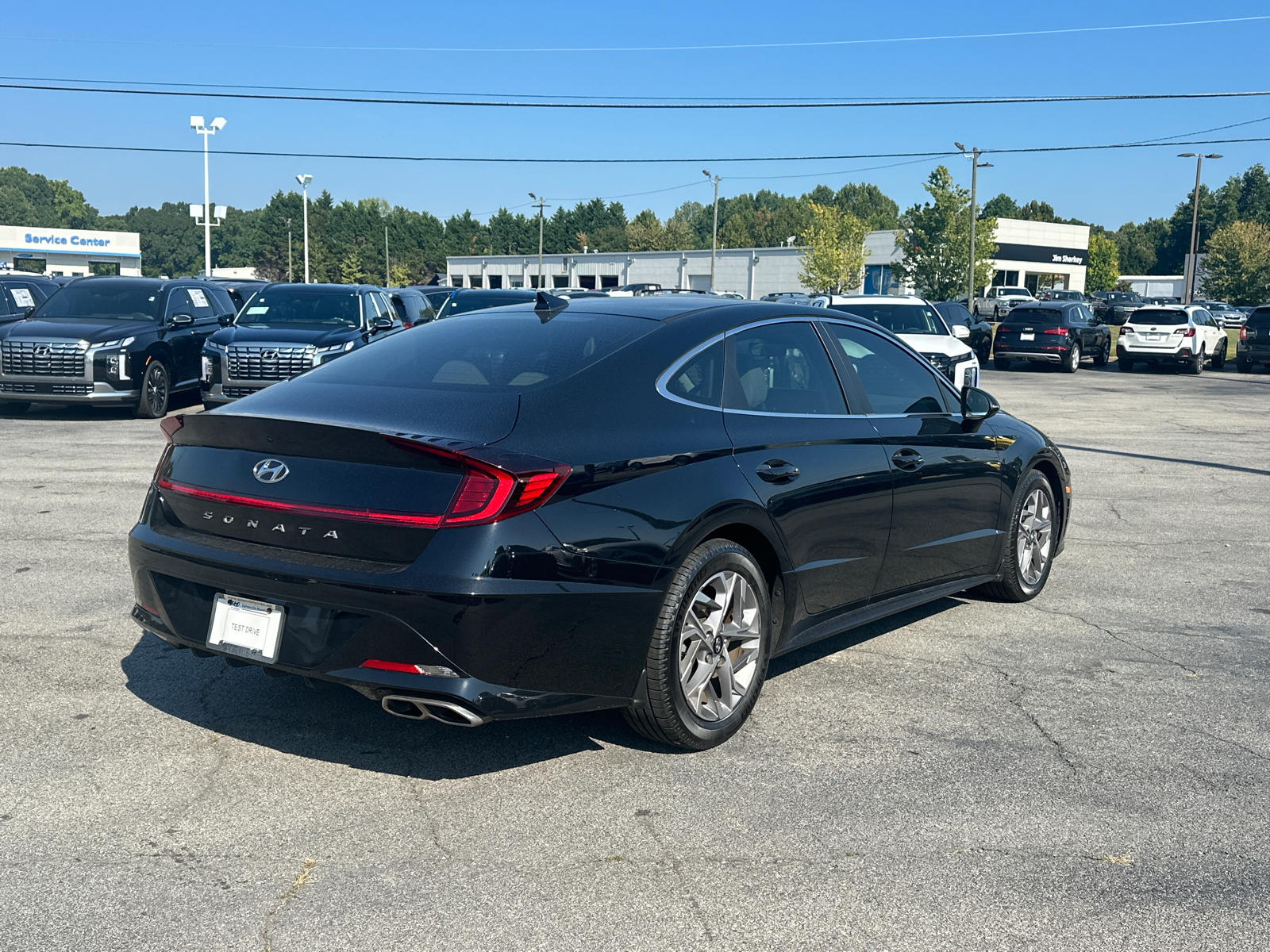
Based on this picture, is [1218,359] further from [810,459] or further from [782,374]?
[810,459]

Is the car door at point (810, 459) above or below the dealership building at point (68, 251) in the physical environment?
below

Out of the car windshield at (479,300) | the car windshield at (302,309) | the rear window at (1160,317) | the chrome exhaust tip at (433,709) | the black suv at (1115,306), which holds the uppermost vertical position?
the black suv at (1115,306)

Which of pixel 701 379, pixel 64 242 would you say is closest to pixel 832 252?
pixel 64 242

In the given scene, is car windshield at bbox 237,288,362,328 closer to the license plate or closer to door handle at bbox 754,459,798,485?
door handle at bbox 754,459,798,485

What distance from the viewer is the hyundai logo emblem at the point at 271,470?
388 centimetres

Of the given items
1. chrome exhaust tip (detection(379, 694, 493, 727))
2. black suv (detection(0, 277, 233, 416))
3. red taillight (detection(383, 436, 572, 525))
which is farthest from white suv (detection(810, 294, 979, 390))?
chrome exhaust tip (detection(379, 694, 493, 727))

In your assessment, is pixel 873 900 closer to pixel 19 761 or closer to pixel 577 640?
pixel 577 640

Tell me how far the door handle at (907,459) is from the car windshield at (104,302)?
13135 mm

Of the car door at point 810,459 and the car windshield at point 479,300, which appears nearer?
the car door at point 810,459

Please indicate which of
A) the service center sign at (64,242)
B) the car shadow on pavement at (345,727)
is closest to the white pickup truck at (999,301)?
the car shadow on pavement at (345,727)

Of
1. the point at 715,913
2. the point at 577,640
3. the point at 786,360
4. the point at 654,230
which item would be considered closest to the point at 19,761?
the point at 577,640

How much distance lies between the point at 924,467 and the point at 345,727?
2776mm

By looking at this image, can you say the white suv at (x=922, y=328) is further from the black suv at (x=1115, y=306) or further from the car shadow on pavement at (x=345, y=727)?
the black suv at (x=1115, y=306)

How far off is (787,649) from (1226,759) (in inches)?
64.2
